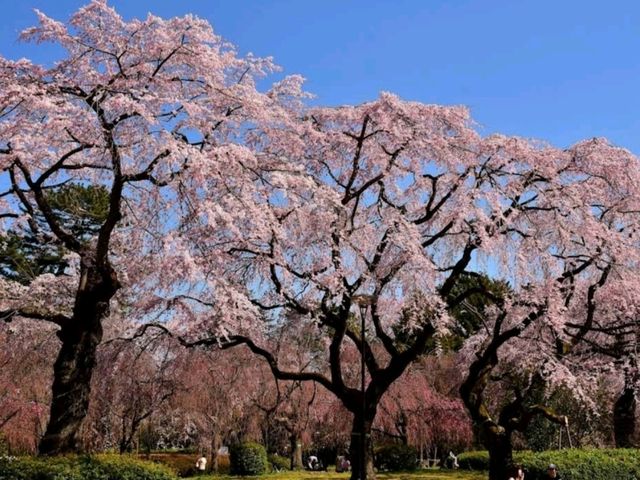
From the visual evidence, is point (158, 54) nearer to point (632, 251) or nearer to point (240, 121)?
point (240, 121)

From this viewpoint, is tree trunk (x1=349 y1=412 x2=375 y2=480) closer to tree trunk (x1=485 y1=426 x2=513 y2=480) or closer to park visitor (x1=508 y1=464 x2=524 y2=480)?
tree trunk (x1=485 y1=426 x2=513 y2=480)

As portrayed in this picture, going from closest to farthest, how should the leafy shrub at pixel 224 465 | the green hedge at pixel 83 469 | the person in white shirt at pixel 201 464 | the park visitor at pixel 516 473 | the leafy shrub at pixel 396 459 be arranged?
the green hedge at pixel 83 469 → the park visitor at pixel 516 473 → the person in white shirt at pixel 201 464 → the leafy shrub at pixel 396 459 → the leafy shrub at pixel 224 465

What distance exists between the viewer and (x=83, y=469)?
9.66m

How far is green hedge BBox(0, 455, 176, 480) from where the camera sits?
9336 mm

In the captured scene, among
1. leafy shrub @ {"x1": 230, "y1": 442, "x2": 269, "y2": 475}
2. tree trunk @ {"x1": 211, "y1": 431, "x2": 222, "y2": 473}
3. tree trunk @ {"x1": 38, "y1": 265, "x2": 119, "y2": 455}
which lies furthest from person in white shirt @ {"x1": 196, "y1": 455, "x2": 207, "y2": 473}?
tree trunk @ {"x1": 38, "y1": 265, "x2": 119, "y2": 455}

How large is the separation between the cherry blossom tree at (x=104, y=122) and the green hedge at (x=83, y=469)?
1375 millimetres

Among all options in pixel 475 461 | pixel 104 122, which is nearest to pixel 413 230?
pixel 104 122

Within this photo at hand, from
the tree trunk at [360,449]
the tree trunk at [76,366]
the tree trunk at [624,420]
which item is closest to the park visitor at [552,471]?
the tree trunk at [360,449]

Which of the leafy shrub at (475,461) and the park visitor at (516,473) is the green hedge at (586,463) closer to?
the park visitor at (516,473)

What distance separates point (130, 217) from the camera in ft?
46.9

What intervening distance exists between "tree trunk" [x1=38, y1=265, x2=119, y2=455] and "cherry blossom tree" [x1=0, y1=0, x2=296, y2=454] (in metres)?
0.02

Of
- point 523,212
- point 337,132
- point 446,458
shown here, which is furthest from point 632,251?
point 446,458

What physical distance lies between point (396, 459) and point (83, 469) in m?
21.6

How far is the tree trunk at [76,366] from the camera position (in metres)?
11.3
